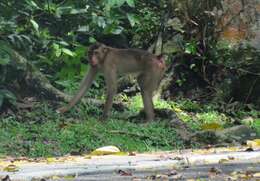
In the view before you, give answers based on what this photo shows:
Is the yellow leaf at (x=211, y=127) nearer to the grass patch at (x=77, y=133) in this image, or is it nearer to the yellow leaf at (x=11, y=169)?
the grass patch at (x=77, y=133)

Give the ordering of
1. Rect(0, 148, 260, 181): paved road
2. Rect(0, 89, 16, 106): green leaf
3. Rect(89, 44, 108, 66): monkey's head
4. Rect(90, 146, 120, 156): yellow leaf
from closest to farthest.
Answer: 1. Rect(0, 148, 260, 181): paved road
2. Rect(90, 146, 120, 156): yellow leaf
3. Rect(0, 89, 16, 106): green leaf
4. Rect(89, 44, 108, 66): monkey's head

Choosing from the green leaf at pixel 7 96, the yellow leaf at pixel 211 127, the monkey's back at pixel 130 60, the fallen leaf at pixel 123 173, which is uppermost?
the fallen leaf at pixel 123 173

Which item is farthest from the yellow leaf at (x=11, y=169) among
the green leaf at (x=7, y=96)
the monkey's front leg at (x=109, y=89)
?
the monkey's front leg at (x=109, y=89)

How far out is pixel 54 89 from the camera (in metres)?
12.3

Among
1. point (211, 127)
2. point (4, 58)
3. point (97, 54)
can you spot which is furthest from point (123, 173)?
point (97, 54)

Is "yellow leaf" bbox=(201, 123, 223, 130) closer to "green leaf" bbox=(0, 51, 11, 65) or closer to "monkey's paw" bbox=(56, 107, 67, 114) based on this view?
"monkey's paw" bbox=(56, 107, 67, 114)

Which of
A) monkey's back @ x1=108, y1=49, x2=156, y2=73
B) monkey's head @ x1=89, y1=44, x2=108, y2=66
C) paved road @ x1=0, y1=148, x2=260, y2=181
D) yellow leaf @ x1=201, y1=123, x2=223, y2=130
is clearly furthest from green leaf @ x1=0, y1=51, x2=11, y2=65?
yellow leaf @ x1=201, y1=123, x2=223, y2=130

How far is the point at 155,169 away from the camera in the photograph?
5.71m

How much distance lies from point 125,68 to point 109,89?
683 mm

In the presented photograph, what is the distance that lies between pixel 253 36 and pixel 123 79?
2.90 m

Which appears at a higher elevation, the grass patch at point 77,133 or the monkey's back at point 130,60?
the monkey's back at point 130,60

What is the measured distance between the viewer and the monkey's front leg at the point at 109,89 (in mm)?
11438

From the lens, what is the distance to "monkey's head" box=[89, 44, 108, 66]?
38.8 feet

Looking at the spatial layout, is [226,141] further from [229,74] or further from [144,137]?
[229,74]
